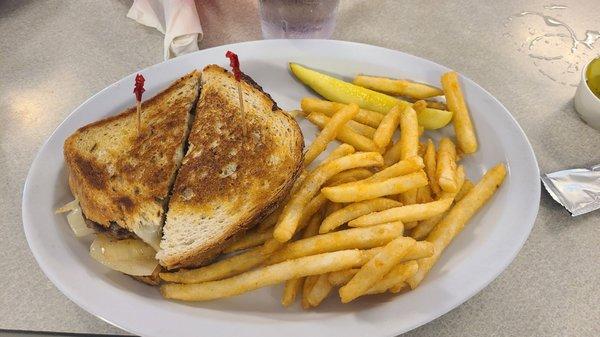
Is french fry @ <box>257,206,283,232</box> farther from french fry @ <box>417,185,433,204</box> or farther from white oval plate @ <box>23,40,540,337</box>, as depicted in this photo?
french fry @ <box>417,185,433,204</box>

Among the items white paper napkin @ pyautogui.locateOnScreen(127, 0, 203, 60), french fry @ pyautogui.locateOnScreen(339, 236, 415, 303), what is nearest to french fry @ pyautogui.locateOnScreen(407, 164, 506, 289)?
french fry @ pyautogui.locateOnScreen(339, 236, 415, 303)

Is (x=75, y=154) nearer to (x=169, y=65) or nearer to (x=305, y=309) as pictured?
(x=169, y=65)

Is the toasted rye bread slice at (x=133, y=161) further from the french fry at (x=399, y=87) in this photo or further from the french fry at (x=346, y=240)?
the french fry at (x=399, y=87)

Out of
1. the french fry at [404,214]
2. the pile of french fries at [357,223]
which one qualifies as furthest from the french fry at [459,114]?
the french fry at [404,214]

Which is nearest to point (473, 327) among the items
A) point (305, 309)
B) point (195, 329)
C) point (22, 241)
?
point (305, 309)

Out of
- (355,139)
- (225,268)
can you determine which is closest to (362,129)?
(355,139)

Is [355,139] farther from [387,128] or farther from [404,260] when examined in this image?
[404,260]
